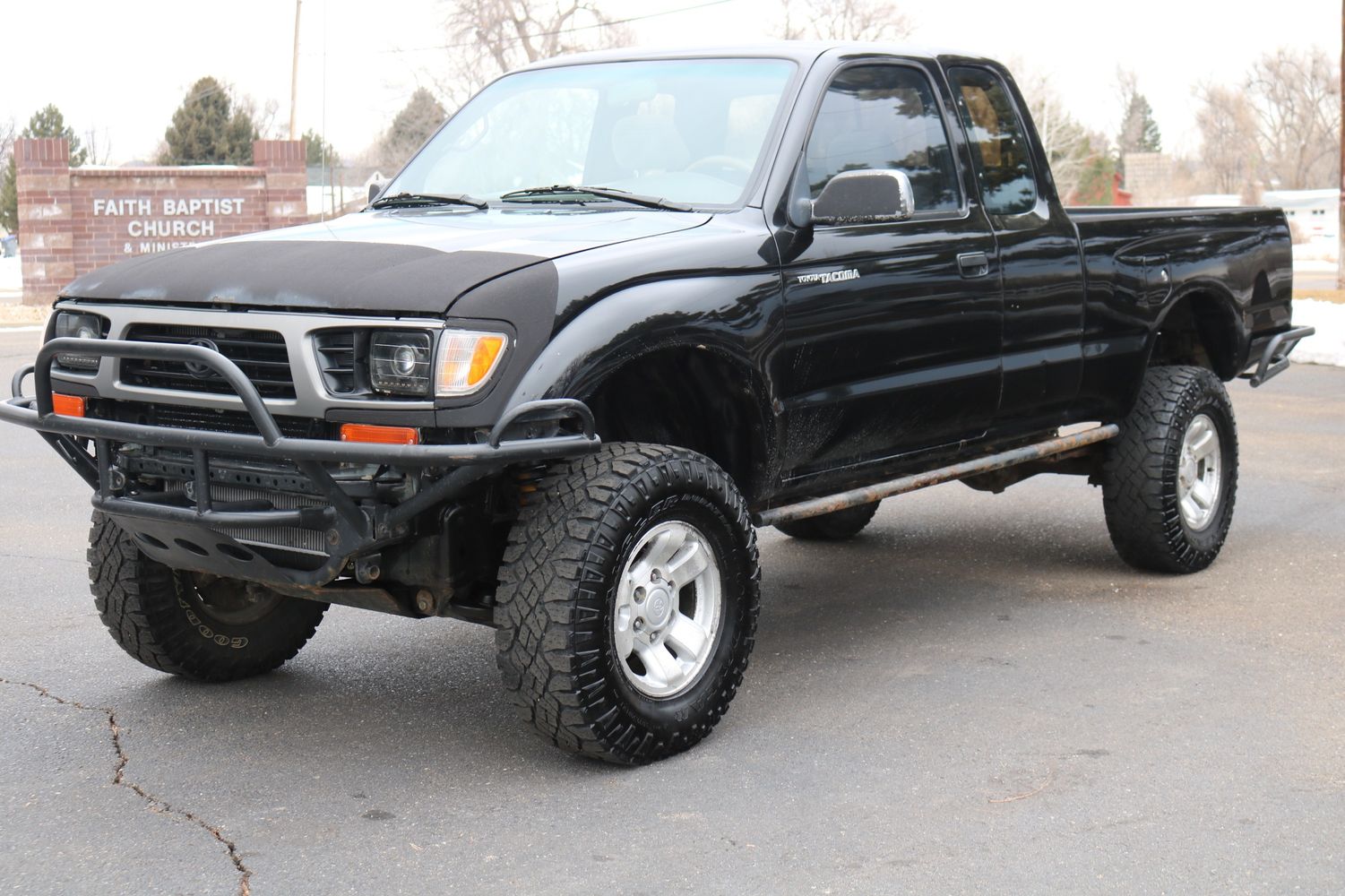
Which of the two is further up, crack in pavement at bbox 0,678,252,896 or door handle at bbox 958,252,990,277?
door handle at bbox 958,252,990,277

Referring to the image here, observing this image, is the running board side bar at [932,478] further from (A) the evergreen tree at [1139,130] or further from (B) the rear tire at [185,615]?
(A) the evergreen tree at [1139,130]

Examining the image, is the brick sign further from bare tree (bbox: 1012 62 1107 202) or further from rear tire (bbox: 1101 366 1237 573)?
bare tree (bbox: 1012 62 1107 202)

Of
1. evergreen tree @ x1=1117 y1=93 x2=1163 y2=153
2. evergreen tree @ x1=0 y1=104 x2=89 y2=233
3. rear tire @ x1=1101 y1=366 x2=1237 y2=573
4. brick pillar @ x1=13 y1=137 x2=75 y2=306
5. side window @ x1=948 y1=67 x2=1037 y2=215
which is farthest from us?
evergreen tree @ x1=1117 y1=93 x2=1163 y2=153

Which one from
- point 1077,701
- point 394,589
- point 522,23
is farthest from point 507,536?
point 522,23

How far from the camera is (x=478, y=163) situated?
5.58m

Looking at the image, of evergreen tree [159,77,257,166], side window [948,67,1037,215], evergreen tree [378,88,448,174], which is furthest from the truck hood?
evergreen tree [378,88,448,174]

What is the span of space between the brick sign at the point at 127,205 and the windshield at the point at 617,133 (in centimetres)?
2108

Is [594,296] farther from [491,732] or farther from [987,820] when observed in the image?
[987,820]

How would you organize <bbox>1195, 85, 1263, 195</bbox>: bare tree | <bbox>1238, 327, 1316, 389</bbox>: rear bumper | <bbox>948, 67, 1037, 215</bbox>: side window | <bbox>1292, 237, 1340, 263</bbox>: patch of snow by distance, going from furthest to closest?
<bbox>1195, 85, 1263, 195</bbox>: bare tree
<bbox>1292, 237, 1340, 263</bbox>: patch of snow
<bbox>1238, 327, 1316, 389</bbox>: rear bumper
<bbox>948, 67, 1037, 215</bbox>: side window

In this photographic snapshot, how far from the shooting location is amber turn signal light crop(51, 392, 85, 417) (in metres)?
4.53

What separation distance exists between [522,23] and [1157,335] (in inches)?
2004

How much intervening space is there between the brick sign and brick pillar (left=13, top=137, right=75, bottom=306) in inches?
0.6

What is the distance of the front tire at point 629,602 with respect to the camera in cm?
416

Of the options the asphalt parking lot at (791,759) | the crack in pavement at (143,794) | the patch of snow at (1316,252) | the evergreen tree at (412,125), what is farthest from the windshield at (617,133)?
the evergreen tree at (412,125)
